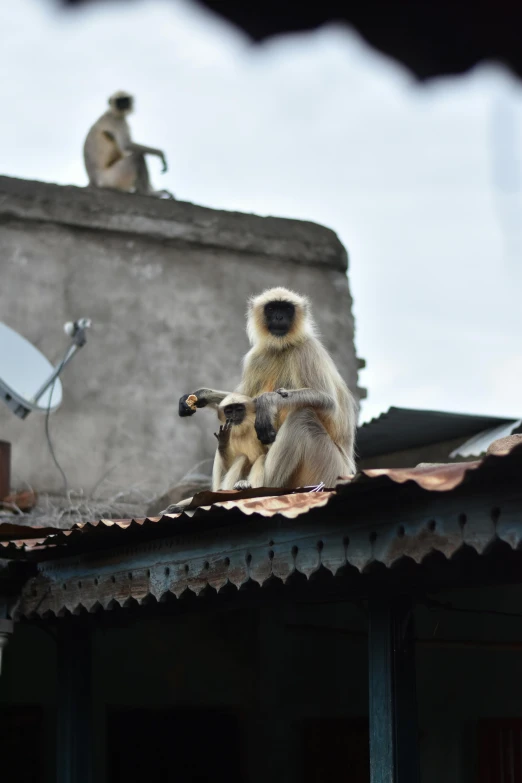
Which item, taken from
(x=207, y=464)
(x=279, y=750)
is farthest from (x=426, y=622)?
(x=207, y=464)

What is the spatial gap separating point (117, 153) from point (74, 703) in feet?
34.7

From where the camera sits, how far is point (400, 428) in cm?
926

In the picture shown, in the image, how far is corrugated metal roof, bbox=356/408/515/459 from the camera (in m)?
8.81

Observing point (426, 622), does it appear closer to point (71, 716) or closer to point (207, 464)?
point (71, 716)

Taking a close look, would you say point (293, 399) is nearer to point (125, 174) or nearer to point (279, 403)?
point (279, 403)

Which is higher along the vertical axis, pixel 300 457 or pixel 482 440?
pixel 482 440

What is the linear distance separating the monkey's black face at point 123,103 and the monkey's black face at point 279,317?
33.0 feet

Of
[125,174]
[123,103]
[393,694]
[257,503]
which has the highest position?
[123,103]

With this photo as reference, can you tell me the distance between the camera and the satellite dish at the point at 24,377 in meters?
8.29

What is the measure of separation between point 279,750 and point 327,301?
5.71 m

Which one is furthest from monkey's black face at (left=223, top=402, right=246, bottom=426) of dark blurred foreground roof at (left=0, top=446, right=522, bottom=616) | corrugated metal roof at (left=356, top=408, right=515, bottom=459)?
corrugated metal roof at (left=356, top=408, right=515, bottom=459)

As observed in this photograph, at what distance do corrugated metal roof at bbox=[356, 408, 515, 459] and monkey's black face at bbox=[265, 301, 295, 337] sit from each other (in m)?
2.03

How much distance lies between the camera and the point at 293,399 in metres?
6.09

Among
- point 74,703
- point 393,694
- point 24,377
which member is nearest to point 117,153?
point 24,377
